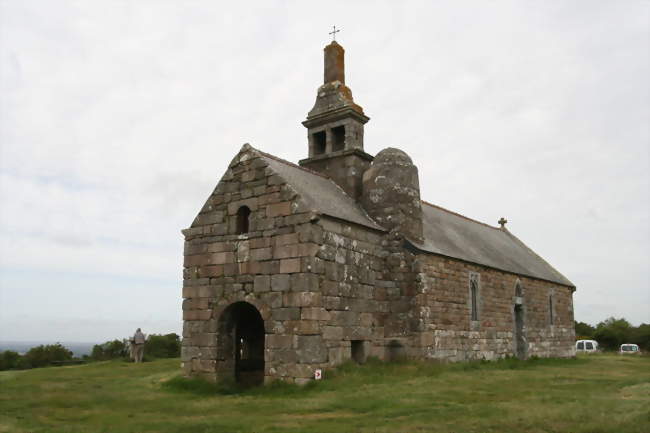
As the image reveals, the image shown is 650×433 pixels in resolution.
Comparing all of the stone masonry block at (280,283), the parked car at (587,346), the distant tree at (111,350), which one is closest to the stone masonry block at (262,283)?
the stone masonry block at (280,283)

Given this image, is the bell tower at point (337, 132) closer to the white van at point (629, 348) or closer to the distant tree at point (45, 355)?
the distant tree at point (45, 355)

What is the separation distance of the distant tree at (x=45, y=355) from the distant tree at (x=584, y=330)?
3822cm

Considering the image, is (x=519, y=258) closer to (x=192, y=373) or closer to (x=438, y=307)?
(x=438, y=307)

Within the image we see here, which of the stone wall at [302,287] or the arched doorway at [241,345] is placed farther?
the arched doorway at [241,345]

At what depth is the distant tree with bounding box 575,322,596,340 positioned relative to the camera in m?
46.8

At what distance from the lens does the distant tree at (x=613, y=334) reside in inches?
1726

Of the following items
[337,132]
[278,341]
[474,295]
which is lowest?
[278,341]

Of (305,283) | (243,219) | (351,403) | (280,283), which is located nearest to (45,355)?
(243,219)

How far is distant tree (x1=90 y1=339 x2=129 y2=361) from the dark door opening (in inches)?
686

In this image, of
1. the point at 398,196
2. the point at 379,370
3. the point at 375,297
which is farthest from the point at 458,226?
the point at 379,370

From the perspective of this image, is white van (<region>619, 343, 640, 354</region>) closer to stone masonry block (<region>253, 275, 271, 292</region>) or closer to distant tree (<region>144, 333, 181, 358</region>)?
distant tree (<region>144, 333, 181, 358</region>)

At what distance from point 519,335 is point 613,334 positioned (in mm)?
25147

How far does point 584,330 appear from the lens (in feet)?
158

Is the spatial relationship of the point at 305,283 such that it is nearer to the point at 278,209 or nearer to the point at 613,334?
the point at 278,209
